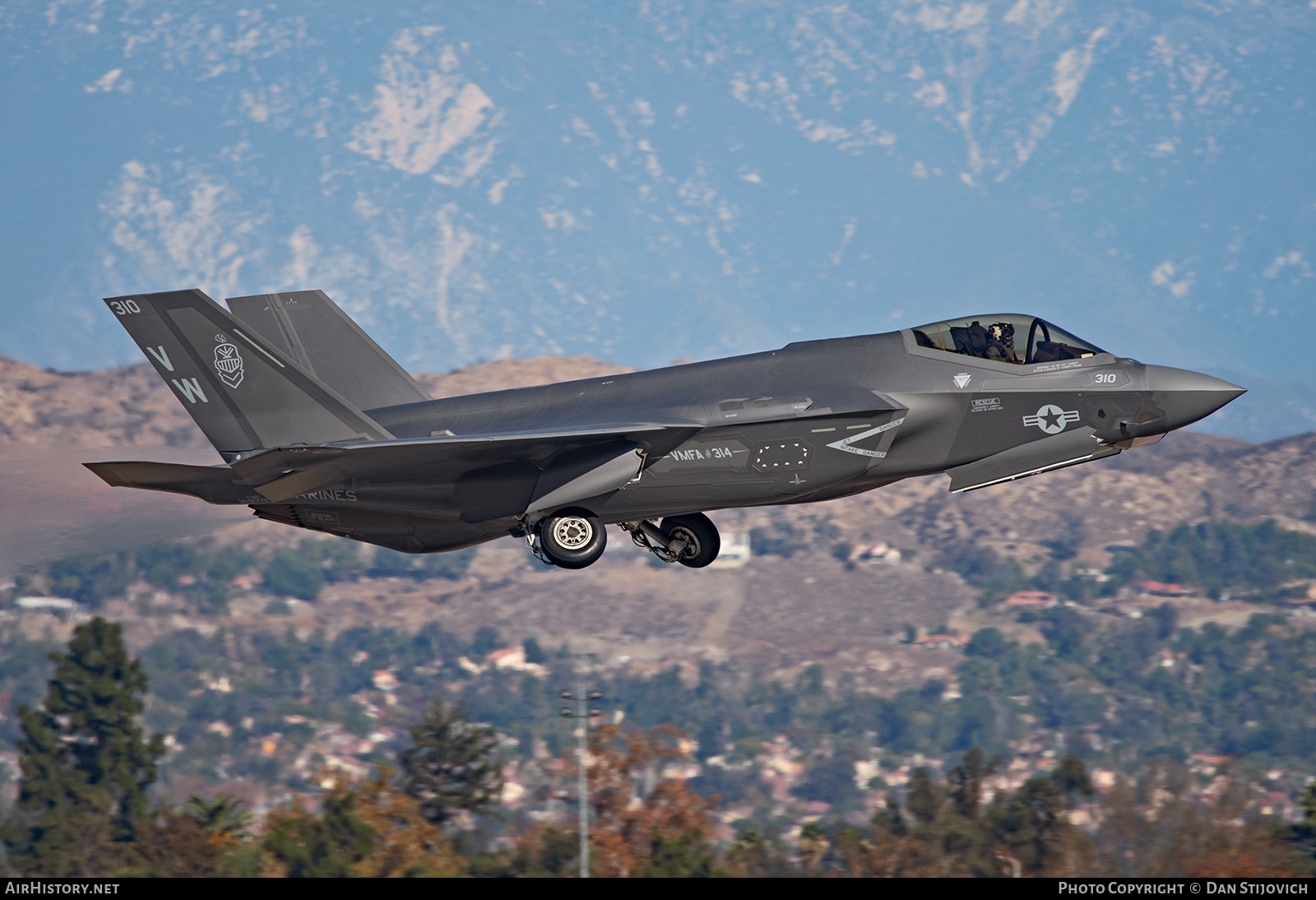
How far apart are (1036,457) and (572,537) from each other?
6.61m

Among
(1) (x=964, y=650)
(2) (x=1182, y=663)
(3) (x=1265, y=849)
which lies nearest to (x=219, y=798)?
(3) (x=1265, y=849)

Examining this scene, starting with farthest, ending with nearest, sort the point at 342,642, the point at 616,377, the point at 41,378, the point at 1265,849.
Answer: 1. the point at 342,642
2. the point at 41,378
3. the point at 1265,849
4. the point at 616,377

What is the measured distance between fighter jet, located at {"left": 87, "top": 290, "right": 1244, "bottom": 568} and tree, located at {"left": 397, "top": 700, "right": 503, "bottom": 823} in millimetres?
49752

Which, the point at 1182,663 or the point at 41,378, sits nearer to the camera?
the point at 41,378

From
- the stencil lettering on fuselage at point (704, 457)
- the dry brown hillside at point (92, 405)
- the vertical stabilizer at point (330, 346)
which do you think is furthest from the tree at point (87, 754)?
the stencil lettering on fuselage at point (704, 457)

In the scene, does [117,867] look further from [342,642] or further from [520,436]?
[342,642]

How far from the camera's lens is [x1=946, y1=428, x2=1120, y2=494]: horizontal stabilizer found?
19.0 metres

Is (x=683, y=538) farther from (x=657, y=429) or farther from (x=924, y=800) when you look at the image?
(x=924, y=800)

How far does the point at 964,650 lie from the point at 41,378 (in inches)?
3772

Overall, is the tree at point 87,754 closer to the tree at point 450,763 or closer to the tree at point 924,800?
the tree at point 450,763

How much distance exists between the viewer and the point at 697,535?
21797 millimetres

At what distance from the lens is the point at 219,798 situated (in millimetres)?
69750

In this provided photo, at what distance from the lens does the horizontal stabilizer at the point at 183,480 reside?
1920 cm

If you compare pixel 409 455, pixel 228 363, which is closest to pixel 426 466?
pixel 409 455
